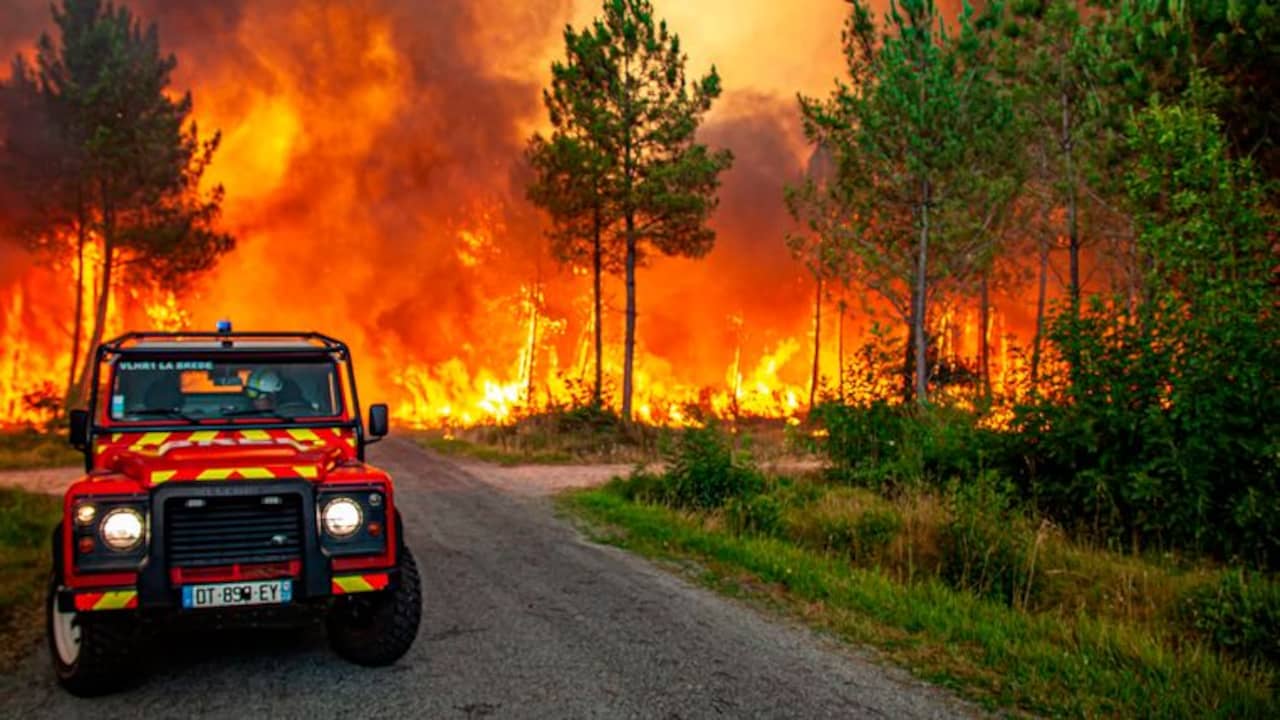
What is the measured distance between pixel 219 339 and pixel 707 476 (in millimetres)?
8713

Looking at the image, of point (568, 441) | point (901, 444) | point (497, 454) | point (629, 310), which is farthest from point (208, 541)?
point (629, 310)

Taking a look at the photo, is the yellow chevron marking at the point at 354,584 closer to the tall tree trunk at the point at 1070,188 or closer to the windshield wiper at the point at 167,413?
the windshield wiper at the point at 167,413

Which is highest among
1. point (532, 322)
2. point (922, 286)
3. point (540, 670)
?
point (922, 286)

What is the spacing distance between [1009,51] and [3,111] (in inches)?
1383

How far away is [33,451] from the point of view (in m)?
24.6

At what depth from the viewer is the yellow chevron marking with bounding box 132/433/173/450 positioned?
21.3 ft

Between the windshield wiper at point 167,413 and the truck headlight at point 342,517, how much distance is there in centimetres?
188

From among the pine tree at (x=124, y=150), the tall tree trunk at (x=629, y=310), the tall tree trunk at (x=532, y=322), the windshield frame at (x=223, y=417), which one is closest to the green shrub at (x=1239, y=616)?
the windshield frame at (x=223, y=417)

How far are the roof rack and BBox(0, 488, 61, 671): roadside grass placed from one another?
251 centimetres

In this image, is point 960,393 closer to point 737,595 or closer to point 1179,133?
point 1179,133

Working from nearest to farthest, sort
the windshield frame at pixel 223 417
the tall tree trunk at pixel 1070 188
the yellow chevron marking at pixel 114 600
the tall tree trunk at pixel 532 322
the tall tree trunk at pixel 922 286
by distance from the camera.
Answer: the yellow chevron marking at pixel 114 600, the windshield frame at pixel 223 417, the tall tree trunk at pixel 922 286, the tall tree trunk at pixel 1070 188, the tall tree trunk at pixel 532 322

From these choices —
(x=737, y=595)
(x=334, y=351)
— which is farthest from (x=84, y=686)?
(x=737, y=595)

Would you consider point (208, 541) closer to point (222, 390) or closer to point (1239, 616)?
point (222, 390)

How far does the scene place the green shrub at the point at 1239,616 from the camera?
7137 millimetres
